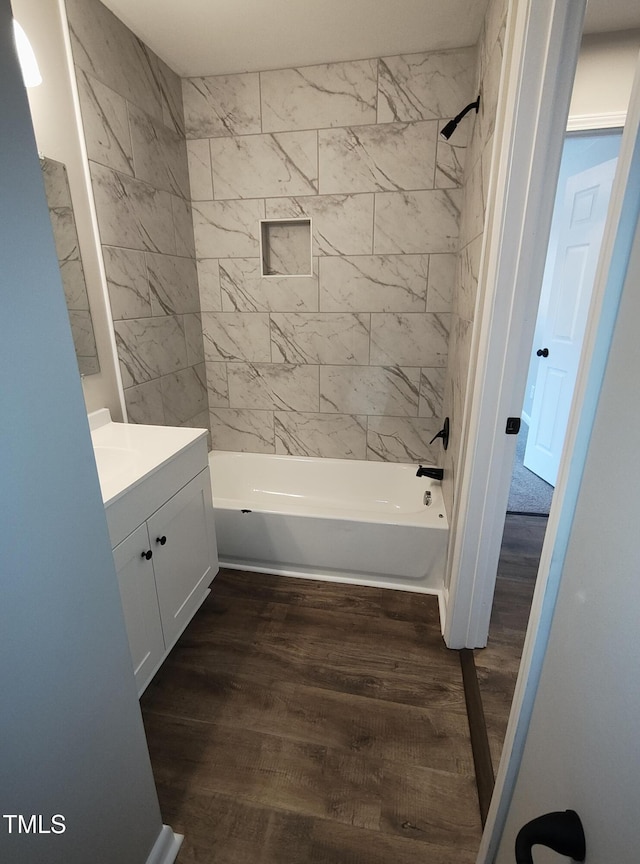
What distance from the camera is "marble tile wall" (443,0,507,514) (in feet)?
4.75

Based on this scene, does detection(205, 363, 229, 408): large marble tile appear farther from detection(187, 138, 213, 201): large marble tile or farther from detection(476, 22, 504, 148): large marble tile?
detection(476, 22, 504, 148): large marble tile

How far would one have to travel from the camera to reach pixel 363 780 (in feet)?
4.25

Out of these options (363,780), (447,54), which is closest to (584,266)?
(447,54)

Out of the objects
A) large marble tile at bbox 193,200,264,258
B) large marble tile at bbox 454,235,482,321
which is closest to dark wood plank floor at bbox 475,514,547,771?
large marble tile at bbox 454,235,482,321

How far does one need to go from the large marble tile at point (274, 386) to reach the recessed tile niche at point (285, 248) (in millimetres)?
566

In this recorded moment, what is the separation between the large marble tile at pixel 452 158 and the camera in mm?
2096

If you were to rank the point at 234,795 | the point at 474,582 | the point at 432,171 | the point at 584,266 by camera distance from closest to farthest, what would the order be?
1. the point at 234,795
2. the point at 474,582
3. the point at 432,171
4. the point at 584,266

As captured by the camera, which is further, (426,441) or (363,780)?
(426,441)

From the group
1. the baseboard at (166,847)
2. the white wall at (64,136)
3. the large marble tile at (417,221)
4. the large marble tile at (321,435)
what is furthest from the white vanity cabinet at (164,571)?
the large marble tile at (417,221)

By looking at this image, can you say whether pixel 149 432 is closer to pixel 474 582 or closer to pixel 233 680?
pixel 233 680

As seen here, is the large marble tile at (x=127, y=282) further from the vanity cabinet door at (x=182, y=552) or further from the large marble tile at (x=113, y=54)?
the vanity cabinet door at (x=182, y=552)

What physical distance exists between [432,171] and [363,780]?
2.62 meters

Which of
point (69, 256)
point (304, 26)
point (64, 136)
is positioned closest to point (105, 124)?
point (64, 136)

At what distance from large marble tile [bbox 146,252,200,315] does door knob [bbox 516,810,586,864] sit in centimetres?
227
